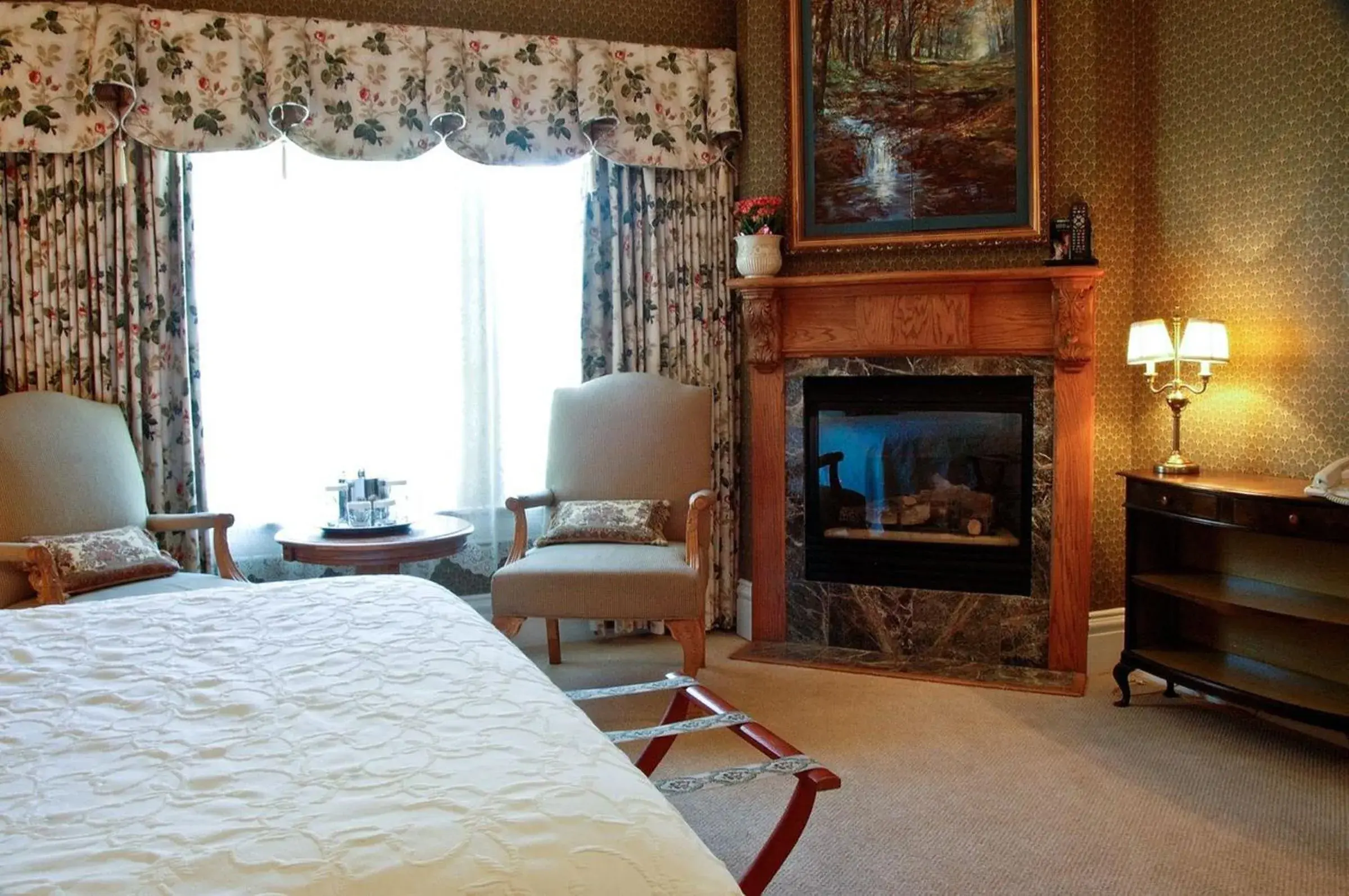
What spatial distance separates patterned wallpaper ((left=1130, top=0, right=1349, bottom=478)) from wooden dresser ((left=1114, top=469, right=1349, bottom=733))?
0.95 ft

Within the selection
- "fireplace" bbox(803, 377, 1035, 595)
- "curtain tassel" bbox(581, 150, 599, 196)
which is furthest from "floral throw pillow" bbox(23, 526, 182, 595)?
"fireplace" bbox(803, 377, 1035, 595)

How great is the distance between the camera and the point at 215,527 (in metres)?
3.86

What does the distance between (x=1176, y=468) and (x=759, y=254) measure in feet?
5.97

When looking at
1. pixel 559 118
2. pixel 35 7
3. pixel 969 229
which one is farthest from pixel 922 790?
pixel 35 7

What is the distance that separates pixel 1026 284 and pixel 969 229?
332 mm

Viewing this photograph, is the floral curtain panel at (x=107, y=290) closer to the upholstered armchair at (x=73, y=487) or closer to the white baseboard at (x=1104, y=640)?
the upholstered armchair at (x=73, y=487)

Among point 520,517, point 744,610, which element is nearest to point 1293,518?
point 744,610

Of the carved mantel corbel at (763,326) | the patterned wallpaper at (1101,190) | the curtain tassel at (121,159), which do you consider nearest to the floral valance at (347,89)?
the curtain tassel at (121,159)

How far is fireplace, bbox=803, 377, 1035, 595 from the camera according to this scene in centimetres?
434

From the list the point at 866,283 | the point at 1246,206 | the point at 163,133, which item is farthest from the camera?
the point at 866,283

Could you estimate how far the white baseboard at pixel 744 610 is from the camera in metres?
4.76

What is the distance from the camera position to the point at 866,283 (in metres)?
4.33

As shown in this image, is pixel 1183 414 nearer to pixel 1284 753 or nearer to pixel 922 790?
pixel 1284 753

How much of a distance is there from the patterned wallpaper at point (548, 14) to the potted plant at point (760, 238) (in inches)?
38.7
